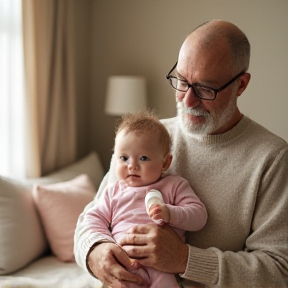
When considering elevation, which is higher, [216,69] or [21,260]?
[216,69]

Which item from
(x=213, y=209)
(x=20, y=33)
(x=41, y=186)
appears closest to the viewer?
(x=213, y=209)

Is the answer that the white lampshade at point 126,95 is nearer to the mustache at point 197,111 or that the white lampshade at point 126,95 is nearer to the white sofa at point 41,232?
the white sofa at point 41,232

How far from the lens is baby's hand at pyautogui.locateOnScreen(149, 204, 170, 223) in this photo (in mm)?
1250

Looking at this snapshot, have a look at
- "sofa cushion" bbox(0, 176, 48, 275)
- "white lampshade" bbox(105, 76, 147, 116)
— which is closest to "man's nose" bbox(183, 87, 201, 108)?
"sofa cushion" bbox(0, 176, 48, 275)

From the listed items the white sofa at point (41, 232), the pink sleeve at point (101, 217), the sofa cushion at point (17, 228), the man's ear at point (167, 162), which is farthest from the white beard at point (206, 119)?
the sofa cushion at point (17, 228)

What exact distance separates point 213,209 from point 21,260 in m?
1.26

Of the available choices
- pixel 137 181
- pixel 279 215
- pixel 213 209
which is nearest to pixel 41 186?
pixel 137 181

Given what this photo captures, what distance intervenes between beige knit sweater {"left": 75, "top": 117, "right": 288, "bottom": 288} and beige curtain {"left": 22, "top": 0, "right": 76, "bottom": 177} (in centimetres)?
144

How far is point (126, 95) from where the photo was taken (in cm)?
320

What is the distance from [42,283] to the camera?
2051mm

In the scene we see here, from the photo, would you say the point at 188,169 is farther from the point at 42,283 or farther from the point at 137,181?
the point at 42,283

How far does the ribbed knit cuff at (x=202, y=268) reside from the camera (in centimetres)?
126

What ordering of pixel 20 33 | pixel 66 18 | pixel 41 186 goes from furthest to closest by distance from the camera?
1. pixel 66 18
2. pixel 20 33
3. pixel 41 186

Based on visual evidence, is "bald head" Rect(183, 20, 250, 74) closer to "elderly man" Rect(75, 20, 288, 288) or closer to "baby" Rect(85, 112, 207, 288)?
"elderly man" Rect(75, 20, 288, 288)
